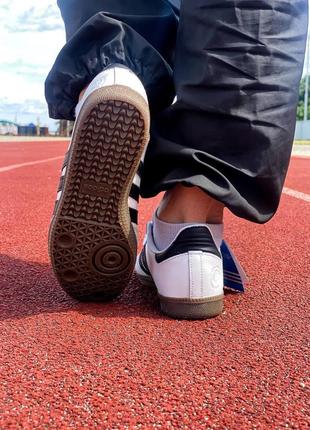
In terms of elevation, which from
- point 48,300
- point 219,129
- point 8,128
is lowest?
point 8,128

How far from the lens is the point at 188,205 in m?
1.24

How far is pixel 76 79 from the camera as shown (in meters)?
1.28

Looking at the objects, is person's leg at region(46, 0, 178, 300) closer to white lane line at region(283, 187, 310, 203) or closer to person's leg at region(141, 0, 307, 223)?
person's leg at region(141, 0, 307, 223)

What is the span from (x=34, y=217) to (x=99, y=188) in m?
1.71

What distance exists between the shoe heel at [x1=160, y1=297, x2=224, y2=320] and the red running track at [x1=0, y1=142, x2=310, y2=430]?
17mm

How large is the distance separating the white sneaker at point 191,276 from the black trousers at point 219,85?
101 millimetres

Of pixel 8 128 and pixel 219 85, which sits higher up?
pixel 219 85

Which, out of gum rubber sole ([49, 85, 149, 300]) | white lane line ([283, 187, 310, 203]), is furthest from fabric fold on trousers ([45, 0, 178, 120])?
white lane line ([283, 187, 310, 203])

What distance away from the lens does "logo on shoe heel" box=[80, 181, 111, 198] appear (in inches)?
44.8

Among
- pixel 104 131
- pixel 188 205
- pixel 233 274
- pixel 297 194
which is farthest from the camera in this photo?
pixel 297 194

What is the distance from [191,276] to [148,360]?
27 centimetres

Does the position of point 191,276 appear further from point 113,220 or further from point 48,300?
point 48,300

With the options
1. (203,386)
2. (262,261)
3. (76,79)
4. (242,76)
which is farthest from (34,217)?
(203,386)

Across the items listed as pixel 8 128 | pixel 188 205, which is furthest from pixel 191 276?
pixel 8 128
